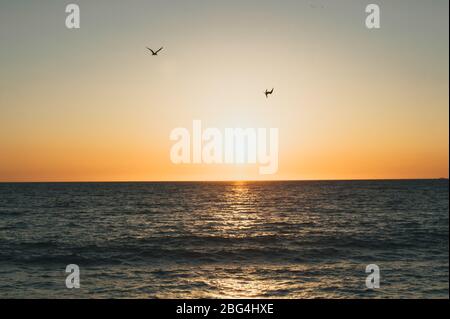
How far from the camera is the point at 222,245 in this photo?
37688 millimetres

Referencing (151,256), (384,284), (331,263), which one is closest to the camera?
(384,284)

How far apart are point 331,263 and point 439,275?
22.6 feet

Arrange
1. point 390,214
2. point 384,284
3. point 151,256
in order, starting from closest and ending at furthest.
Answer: point 384,284
point 151,256
point 390,214

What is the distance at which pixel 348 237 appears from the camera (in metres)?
42.5

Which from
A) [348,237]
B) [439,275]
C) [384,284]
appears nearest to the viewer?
[384,284]
